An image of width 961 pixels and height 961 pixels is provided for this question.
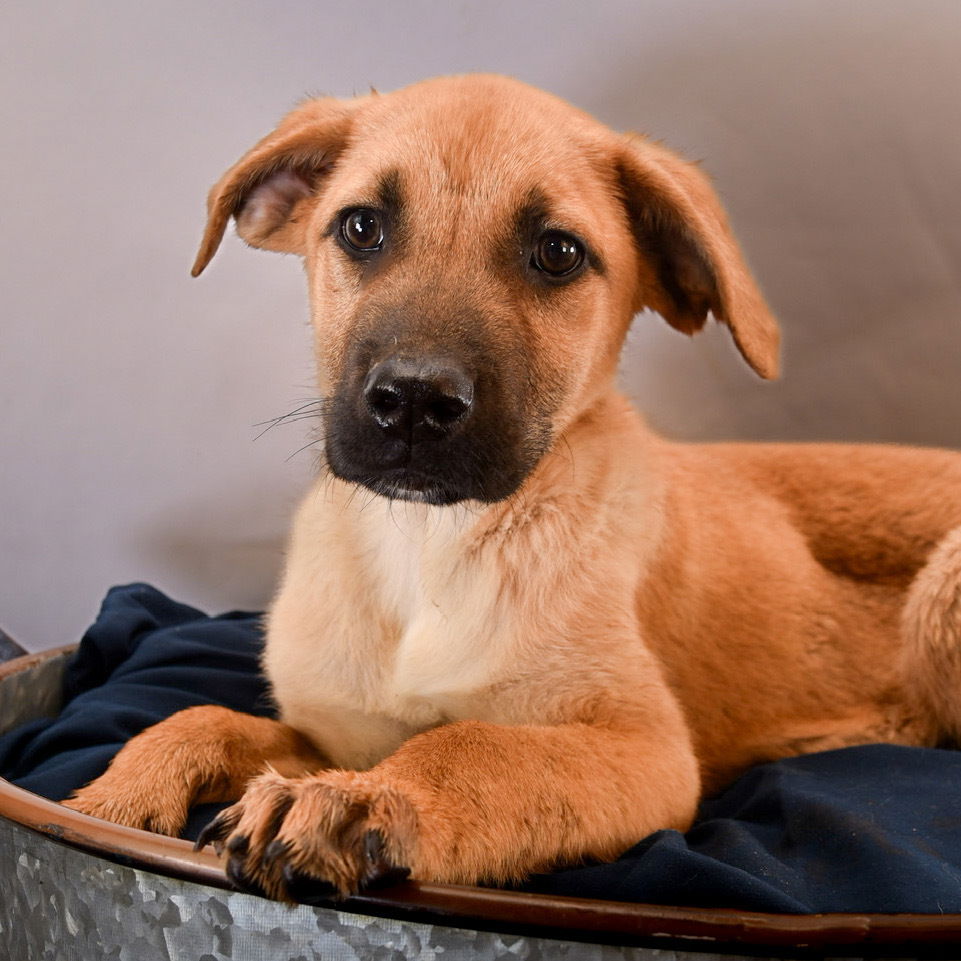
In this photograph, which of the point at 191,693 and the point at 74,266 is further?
the point at 74,266

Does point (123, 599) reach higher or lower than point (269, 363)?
lower

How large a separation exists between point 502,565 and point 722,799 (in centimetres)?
79

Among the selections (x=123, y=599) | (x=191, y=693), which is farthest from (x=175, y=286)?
(x=191, y=693)

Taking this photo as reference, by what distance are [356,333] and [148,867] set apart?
3.50 ft

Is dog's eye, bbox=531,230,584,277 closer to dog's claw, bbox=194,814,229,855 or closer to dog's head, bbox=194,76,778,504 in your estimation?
dog's head, bbox=194,76,778,504

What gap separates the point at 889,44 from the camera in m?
4.14

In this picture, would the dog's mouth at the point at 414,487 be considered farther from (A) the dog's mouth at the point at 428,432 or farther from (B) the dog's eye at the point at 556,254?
(B) the dog's eye at the point at 556,254

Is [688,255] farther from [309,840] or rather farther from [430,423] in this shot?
[309,840]

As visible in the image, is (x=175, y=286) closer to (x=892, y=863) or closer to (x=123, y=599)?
(x=123, y=599)

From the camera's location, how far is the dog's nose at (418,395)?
2.05m

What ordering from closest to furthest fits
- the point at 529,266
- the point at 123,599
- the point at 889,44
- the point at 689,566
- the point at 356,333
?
the point at 356,333 < the point at 529,266 < the point at 689,566 < the point at 123,599 < the point at 889,44

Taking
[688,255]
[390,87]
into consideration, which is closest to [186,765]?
[688,255]

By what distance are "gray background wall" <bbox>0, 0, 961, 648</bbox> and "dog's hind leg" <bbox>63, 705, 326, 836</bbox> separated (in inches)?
65.6

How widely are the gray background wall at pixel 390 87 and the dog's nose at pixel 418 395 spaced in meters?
2.24
